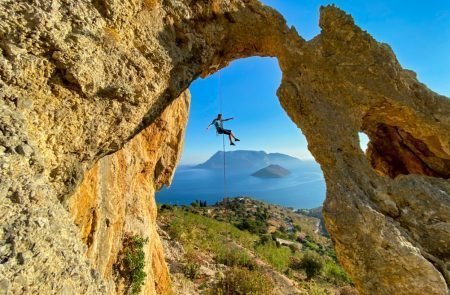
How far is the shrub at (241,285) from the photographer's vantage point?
15266 mm

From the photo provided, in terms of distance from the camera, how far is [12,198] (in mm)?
3256

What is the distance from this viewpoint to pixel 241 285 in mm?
15555

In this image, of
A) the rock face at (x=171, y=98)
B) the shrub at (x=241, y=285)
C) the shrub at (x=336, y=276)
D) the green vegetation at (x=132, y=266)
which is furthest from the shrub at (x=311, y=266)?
the green vegetation at (x=132, y=266)

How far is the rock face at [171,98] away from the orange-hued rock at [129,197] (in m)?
0.25

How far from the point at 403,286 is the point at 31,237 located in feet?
21.7

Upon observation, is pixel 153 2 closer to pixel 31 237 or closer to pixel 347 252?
pixel 31 237

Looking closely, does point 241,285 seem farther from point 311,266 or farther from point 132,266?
point 311,266

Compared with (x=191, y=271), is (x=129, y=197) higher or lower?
higher

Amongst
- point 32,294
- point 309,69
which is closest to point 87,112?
point 32,294

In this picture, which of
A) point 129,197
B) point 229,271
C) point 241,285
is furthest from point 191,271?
point 129,197

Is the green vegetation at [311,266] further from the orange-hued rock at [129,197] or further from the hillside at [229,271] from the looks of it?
the orange-hued rock at [129,197]

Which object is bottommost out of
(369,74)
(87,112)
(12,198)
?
(12,198)

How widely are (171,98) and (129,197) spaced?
5341 millimetres

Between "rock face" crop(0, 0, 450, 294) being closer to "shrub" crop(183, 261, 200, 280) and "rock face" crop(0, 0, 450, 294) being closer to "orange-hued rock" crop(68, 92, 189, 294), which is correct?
"orange-hued rock" crop(68, 92, 189, 294)
